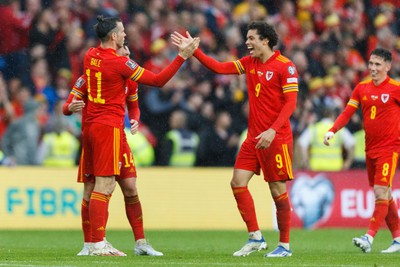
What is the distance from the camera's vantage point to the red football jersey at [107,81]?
1202cm

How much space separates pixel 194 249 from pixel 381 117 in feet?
9.46

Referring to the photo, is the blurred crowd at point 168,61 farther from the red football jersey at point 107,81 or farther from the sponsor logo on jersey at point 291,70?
the sponsor logo on jersey at point 291,70

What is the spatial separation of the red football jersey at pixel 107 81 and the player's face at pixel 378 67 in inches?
131

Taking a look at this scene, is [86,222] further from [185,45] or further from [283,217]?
[185,45]

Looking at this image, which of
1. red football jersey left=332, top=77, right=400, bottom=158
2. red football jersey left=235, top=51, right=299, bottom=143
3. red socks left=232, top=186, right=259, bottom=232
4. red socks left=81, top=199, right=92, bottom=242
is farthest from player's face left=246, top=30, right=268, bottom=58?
red socks left=81, top=199, right=92, bottom=242

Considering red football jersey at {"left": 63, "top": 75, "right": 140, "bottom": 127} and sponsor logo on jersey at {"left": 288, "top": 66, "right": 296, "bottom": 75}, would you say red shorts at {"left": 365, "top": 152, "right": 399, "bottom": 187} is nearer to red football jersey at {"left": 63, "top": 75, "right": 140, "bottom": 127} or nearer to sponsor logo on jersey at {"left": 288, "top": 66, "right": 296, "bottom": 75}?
sponsor logo on jersey at {"left": 288, "top": 66, "right": 296, "bottom": 75}

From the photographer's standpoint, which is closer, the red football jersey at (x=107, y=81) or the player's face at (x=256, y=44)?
the red football jersey at (x=107, y=81)

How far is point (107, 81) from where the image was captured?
476 inches

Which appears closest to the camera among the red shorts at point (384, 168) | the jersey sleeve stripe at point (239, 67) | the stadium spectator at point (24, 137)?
the jersey sleeve stripe at point (239, 67)

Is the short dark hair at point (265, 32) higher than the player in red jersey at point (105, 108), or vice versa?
the short dark hair at point (265, 32)

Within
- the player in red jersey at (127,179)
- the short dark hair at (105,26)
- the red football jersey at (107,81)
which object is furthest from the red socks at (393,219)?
the short dark hair at (105,26)

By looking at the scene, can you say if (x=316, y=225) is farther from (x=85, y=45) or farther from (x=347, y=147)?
(x=85, y=45)

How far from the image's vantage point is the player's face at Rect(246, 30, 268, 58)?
1245cm

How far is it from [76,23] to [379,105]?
844 cm
